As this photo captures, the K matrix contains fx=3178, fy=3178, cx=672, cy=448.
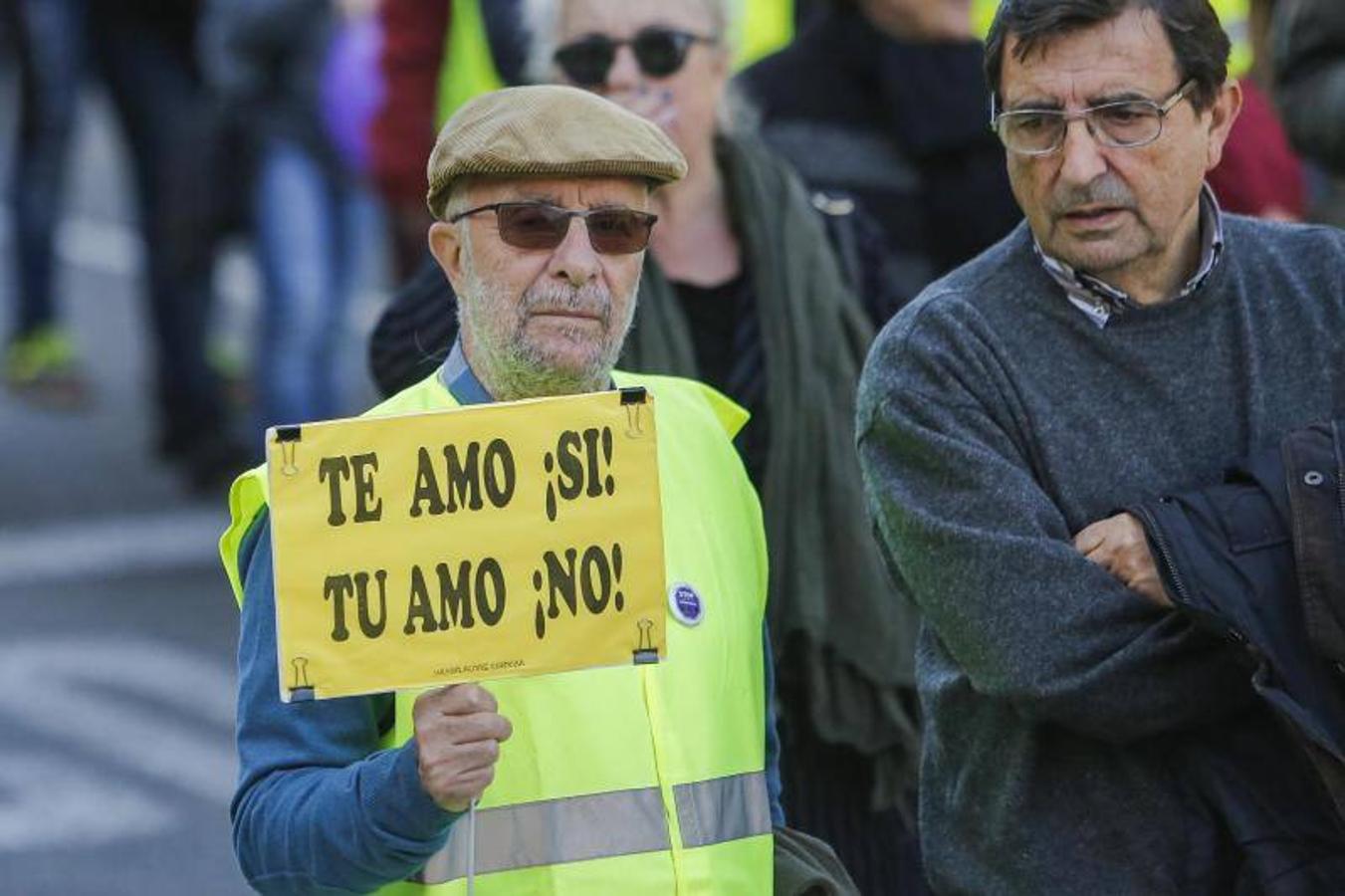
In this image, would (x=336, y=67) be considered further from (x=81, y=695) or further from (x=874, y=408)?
(x=874, y=408)

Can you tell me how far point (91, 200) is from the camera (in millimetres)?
15070

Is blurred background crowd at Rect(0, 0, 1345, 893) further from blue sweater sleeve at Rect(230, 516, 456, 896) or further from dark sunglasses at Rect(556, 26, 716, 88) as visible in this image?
blue sweater sleeve at Rect(230, 516, 456, 896)

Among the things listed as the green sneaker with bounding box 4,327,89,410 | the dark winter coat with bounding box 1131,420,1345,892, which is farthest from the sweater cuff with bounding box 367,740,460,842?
the green sneaker with bounding box 4,327,89,410

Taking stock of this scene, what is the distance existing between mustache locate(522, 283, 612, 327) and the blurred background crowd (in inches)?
44.4

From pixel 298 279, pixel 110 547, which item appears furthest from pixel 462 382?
pixel 110 547

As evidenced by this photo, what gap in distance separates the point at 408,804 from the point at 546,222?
2.44ft

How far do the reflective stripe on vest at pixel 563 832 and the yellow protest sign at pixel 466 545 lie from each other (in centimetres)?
21

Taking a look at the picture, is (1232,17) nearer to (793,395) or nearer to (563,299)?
(793,395)

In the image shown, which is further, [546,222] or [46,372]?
[46,372]

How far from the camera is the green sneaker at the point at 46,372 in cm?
1130

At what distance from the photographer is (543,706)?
3611mm

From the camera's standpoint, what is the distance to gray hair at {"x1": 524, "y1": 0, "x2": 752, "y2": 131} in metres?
5.35

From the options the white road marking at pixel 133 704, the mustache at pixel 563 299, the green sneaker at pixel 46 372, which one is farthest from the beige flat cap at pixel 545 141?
the green sneaker at pixel 46 372

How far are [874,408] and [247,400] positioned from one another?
7.26 metres
